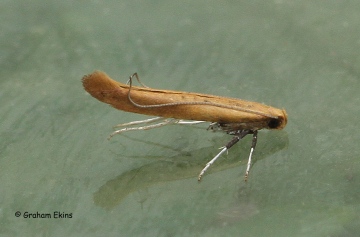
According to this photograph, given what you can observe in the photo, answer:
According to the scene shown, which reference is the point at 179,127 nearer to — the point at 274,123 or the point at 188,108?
the point at 188,108

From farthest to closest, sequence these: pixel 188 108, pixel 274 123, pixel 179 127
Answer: pixel 179 127 < pixel 274 123 < pixel 188 108

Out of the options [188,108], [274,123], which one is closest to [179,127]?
[188,108]

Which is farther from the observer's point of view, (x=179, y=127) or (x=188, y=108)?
(x=179, y=127)

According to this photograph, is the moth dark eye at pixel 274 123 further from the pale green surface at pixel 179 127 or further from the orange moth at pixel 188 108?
the pale green surface at pixel 179 127

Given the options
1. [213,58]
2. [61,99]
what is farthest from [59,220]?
[213,58]

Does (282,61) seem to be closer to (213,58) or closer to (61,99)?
(213,58)

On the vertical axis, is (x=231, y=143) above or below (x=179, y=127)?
below

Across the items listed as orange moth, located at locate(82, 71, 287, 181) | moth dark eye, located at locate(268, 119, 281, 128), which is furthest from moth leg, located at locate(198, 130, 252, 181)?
moth dark eye, located at locate(268, 119, 281, 128)
